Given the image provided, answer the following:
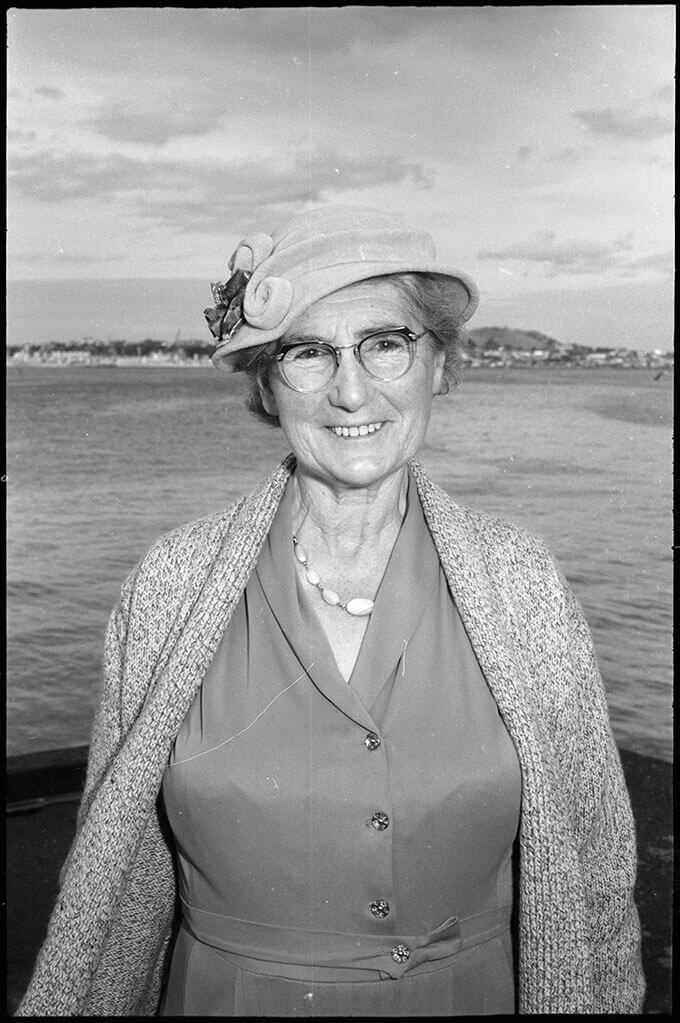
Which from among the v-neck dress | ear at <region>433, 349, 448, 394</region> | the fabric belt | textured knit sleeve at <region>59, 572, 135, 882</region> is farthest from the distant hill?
the fabric belt

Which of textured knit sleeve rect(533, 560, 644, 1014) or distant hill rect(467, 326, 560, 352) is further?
distant hill rect(467, 326, 560, 352)

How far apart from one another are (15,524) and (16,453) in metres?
2.06

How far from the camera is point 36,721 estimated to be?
4879mm

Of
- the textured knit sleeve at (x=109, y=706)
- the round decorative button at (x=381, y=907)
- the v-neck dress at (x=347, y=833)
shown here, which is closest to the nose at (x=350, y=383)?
the v-neck dress at (x=347, y=833)

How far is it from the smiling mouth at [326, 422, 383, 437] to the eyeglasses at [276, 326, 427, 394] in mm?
81

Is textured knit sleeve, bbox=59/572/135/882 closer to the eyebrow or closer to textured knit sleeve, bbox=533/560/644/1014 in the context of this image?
the eyebrow

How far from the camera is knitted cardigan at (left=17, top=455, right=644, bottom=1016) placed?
6.39 feet

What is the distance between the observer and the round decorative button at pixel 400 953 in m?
1.88

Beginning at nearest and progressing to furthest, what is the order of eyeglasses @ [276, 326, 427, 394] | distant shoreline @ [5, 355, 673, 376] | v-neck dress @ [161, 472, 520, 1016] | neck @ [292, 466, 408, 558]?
v-neck dress @ [161, 472, 520, 1016]
eyeglasses @ [276, 326, 427, 394]
neck @ [292, 466, 408, 558]
distant shoreline @ [5, 355, 673, 376]

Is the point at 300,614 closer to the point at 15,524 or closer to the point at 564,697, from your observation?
the point at 564,697

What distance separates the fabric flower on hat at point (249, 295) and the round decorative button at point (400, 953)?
1099 millimetres

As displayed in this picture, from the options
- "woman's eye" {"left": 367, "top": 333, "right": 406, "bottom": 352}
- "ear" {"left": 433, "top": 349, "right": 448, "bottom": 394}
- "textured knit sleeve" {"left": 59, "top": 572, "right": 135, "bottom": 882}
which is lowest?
"textured knit sleeve" {"left": 59, "top": 572, "right": 135, "bottom": 882}

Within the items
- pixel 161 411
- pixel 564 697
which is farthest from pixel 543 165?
pixel 161 411

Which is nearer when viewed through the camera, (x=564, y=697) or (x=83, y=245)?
(x=564, y=697)
